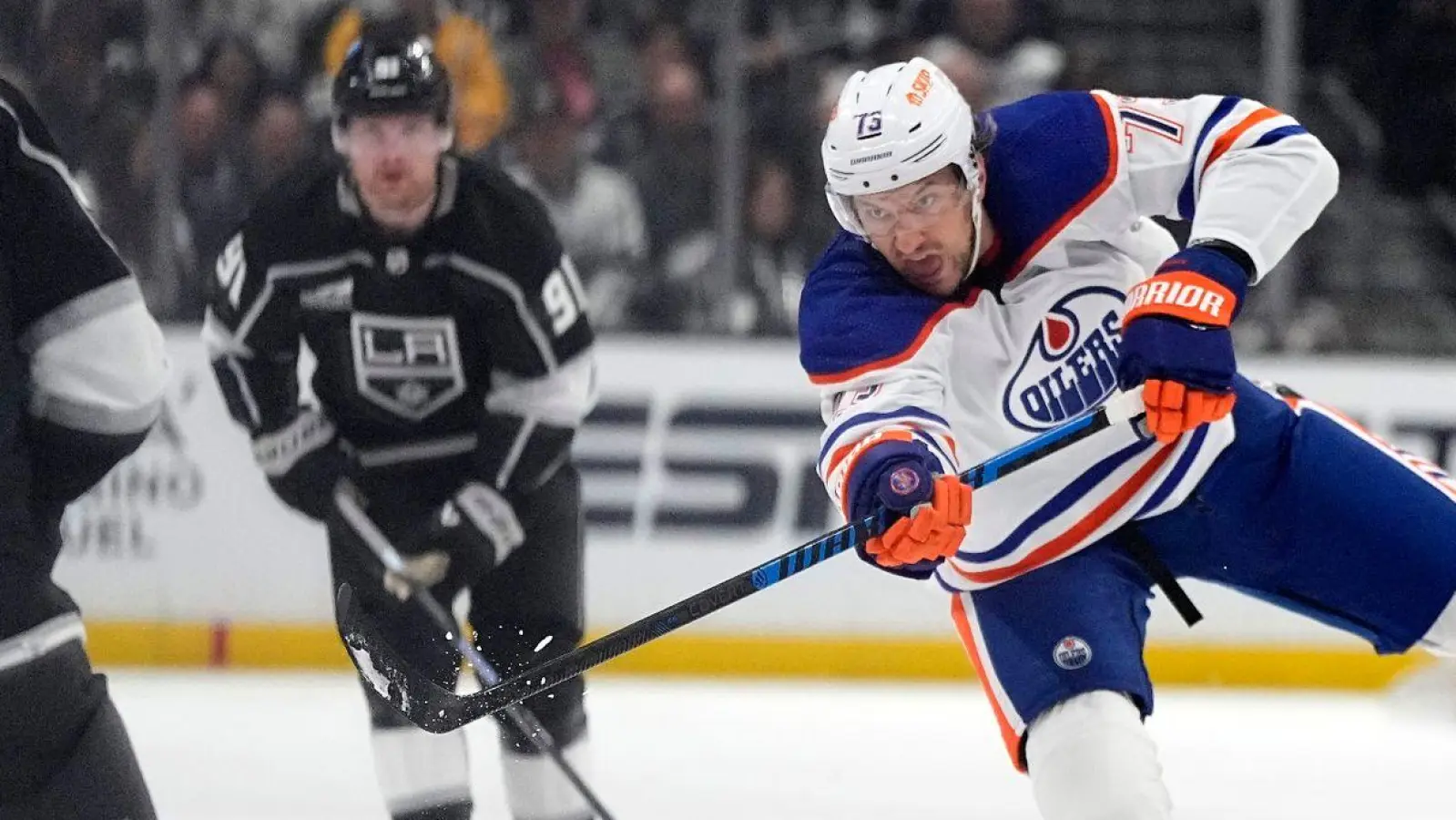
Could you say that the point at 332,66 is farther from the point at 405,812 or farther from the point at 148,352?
the point at 148,352

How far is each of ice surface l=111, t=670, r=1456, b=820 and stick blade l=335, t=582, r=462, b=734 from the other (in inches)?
23.7

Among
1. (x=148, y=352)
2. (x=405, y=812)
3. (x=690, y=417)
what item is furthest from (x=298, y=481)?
(x=690, y=417)

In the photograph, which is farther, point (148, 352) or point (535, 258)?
point (535, 258)

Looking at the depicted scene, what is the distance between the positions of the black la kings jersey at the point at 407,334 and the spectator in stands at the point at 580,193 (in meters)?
2.09

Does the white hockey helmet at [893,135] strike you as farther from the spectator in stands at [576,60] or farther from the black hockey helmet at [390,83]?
the spectator in stands at [576,60]

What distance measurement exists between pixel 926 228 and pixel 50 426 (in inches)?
43.0

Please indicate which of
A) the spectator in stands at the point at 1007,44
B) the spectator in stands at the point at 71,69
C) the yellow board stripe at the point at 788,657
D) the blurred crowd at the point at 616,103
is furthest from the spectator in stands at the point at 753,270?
the spectator in stands at the point at 71,69

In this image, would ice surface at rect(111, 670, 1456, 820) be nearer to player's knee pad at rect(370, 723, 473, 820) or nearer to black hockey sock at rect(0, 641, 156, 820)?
player's knee pad at rect(370, 723, 473, 820)

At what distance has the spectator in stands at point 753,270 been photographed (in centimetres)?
530

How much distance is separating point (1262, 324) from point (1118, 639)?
307 centimetres

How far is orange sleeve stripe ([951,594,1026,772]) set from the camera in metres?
2.50

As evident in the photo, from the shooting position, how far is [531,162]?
5.38 metres

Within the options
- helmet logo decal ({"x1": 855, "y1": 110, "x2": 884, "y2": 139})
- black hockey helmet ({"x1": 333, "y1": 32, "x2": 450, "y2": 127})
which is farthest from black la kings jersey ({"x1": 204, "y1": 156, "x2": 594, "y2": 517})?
helmet logo decal ({"x1": 855, "y1": 110, "x2": 884, "y2": 139})

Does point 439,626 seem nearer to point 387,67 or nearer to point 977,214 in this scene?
point 387,67
